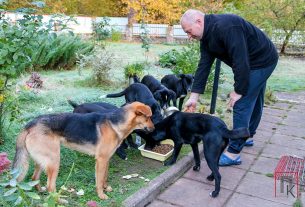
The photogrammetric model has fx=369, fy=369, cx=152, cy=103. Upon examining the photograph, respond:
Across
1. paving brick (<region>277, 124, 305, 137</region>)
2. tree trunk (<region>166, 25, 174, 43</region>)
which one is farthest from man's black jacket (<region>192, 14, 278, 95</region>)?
tree trunk (<region>166, 25, 174, 43</region>)

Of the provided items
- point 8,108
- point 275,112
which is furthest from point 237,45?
point 275,112

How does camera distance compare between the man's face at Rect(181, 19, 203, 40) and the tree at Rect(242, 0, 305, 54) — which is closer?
the man's face at Rect(181, 19, 203, 40)

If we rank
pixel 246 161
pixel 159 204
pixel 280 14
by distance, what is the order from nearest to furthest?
pixel 159 204 → pixel 246 161 → pixel 280 14

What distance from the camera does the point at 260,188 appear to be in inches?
173

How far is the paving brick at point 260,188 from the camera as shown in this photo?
13.6ft

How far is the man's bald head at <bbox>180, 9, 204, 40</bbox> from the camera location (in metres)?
4.30

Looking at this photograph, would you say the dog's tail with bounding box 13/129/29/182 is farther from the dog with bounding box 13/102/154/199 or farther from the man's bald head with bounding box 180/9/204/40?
the man's bald head with bounding box 180/9/204/40

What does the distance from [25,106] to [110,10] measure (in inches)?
1178

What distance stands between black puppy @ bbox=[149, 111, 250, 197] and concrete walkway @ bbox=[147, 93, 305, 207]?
0.17 m

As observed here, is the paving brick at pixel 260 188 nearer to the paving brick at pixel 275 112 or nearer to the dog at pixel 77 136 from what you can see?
the dog at pixel 77 136

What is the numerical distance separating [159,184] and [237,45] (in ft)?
5.97

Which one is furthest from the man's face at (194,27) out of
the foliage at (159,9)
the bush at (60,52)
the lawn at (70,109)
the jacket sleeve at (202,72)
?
the foliage at (159,9)

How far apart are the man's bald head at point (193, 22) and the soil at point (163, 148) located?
1.76m

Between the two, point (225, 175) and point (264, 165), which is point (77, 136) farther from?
point (264, 165)
